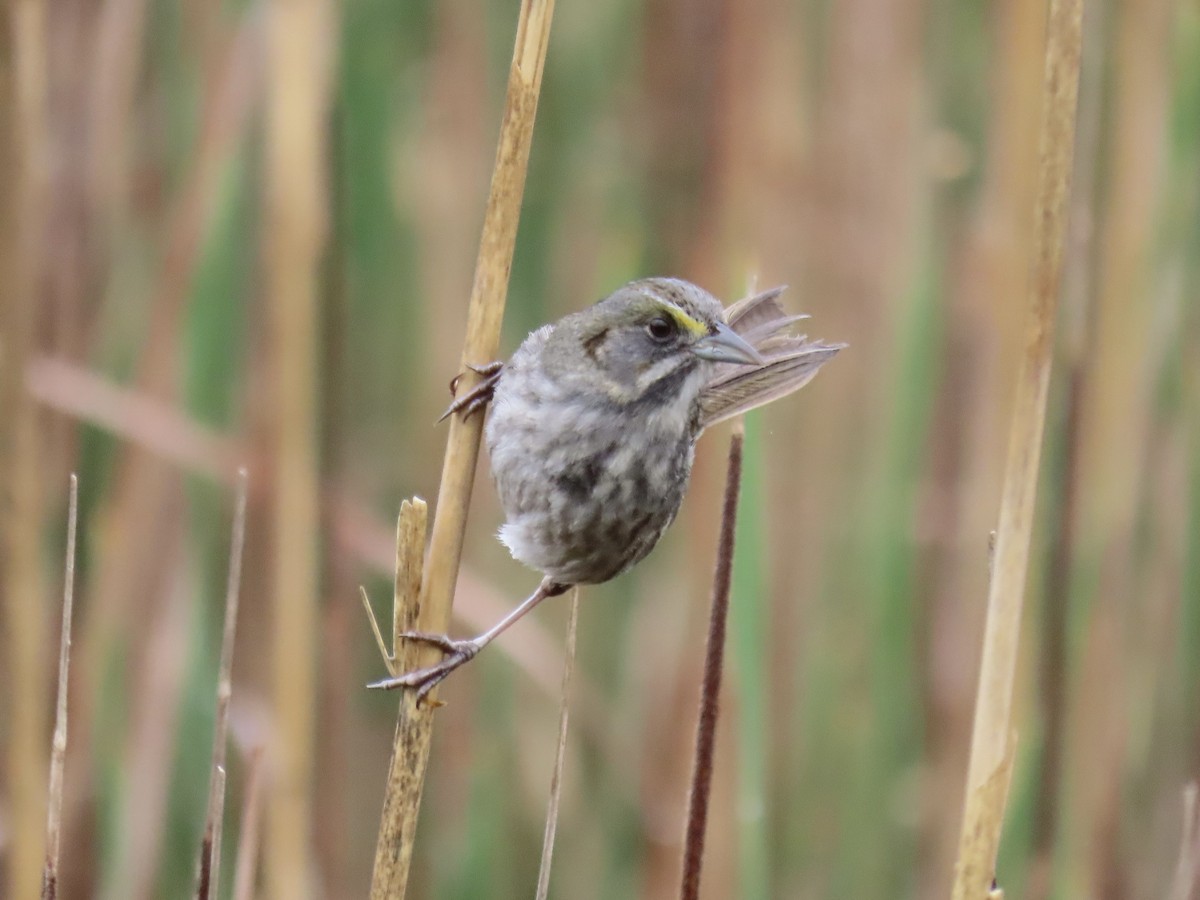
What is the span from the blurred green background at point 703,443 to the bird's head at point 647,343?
0.15 m

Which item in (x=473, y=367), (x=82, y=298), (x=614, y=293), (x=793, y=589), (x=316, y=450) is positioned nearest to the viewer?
(x=473, y=367)

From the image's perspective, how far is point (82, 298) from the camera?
2582 mm

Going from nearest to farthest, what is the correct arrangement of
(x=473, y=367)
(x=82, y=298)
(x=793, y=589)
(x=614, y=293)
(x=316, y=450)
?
(x=473, y=367), (x=614, y=293), (x=316, y=450), (x=82, y=298), (x=793, y=589)

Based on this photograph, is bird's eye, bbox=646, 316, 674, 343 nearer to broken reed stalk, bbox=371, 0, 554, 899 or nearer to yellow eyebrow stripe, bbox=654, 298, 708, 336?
yellow eyebrow stripe, bbox=654, 298, 708, 336

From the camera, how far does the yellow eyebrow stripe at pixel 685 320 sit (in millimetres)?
2006

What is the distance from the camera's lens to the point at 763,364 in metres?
1.89

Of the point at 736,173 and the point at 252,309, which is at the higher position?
the point at 736,173

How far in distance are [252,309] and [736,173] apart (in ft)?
2.85

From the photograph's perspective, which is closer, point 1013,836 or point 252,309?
point 1013,836

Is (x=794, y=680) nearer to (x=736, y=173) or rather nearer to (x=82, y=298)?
(x=736, y=173)

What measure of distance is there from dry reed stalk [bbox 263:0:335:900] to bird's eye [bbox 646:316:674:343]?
51cm

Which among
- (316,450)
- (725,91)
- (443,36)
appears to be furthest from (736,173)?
(316,450)

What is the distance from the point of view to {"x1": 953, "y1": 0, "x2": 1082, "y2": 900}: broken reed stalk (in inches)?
54.0

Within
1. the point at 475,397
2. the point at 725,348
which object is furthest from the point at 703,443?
the point at 475,397
